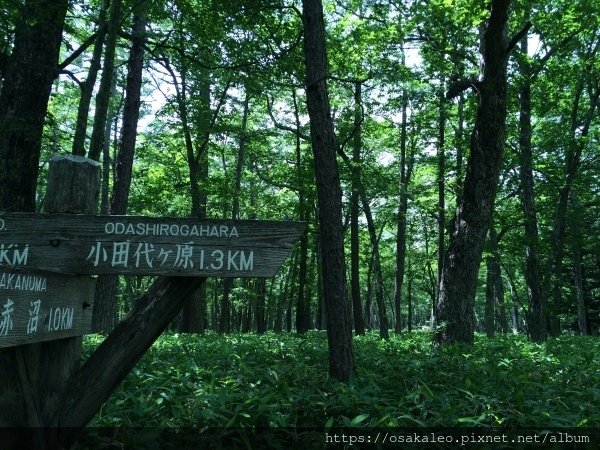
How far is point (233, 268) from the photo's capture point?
10.2 ft

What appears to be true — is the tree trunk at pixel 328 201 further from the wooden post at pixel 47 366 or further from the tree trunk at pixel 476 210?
the tree trunk at pixel 476 210

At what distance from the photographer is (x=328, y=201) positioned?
5527 millimetres

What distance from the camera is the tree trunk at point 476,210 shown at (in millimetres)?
8672

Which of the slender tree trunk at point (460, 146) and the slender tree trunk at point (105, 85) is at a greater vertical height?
the slender tree trunk at point (460, 146)

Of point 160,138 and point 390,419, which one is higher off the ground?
point 160,138

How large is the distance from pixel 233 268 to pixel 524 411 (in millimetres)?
2854

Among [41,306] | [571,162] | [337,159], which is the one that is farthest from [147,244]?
[571,162]

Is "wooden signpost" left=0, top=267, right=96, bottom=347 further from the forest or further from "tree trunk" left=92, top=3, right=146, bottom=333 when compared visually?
"tree trunk" left=92, top=3, right=146, bottom=333

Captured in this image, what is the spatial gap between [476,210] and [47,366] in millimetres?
7671

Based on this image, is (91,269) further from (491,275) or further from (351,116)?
(491,275)

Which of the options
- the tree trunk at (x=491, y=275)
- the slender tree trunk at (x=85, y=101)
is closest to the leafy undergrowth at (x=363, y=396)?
the slender tree trunk at (x=85, y=101)

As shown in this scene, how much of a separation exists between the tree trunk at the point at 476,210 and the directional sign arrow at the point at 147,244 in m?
6.39

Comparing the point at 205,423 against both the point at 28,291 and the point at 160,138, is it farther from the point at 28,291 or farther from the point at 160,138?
the point at 160,138

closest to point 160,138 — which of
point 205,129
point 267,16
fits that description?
point 205,129
